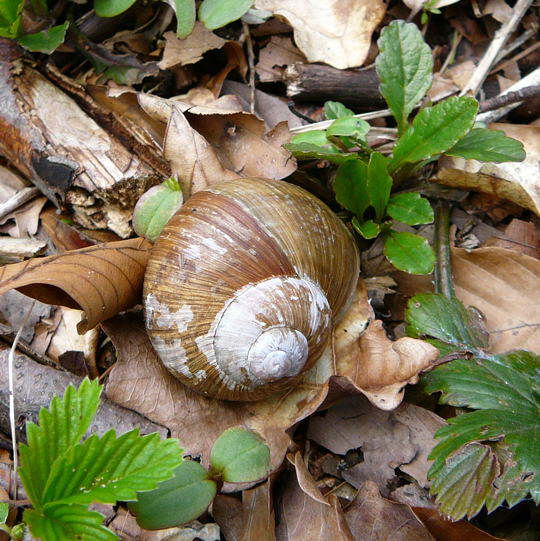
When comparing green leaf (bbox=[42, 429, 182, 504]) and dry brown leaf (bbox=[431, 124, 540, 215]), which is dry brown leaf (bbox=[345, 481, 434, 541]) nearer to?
green leaf (bbox=[42, 429, 182, 504])

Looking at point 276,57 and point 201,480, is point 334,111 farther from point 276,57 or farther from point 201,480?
point 201,480

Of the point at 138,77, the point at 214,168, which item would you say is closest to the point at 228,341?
the point at 214,168

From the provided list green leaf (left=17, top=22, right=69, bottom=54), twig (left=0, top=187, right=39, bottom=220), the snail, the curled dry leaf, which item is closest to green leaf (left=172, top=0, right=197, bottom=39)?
green leaf (left=17, top=22, right=69, bottom=54)

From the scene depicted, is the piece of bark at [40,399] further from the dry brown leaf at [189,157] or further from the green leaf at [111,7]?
the green leaf at [111,7]

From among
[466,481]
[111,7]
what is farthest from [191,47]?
[466,481]

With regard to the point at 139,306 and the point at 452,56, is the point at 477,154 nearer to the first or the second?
the point at 452,56

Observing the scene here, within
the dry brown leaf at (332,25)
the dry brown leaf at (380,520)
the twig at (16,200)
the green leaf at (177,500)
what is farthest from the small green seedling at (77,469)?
the dry brown leaf at (332,25)
